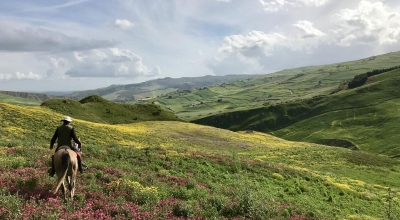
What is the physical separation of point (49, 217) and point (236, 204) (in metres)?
9.69

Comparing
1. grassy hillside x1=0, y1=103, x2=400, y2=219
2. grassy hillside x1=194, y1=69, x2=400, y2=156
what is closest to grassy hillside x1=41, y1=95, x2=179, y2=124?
grassy hillside x1=0, y1=103, x2=400, y2=219

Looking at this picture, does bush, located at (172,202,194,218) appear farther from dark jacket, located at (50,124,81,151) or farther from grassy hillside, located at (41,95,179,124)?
grassy hillside, located at (41,95,179,124)

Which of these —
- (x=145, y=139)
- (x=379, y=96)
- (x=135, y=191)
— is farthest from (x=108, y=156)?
(x=379, y=96)

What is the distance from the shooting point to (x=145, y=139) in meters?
58.9

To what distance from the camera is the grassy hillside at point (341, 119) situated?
119 m

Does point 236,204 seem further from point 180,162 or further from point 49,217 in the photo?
point 180,162

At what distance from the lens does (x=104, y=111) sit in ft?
328

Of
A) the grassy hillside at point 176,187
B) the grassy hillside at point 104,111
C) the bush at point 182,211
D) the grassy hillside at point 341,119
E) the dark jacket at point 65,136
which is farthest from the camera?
the grassy hillside at point 341,119

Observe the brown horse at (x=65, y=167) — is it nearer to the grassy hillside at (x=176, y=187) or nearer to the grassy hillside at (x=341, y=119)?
the grassy hillside at (x=176, y=187)

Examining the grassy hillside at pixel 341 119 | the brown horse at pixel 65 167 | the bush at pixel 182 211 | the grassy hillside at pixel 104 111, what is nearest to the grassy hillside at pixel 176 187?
the bush at pixel 182 211

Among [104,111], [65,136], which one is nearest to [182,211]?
[65,136]

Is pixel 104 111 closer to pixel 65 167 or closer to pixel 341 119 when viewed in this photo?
pixel 65 167

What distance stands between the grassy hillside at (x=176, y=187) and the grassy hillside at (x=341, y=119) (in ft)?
252

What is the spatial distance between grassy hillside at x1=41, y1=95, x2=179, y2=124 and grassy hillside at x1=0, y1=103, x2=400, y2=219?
3224cm
